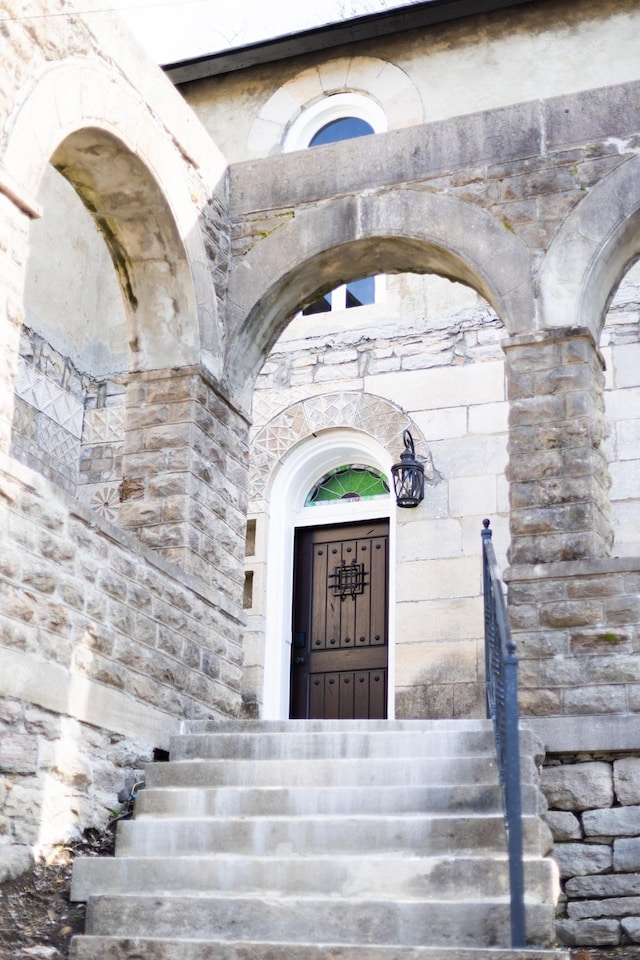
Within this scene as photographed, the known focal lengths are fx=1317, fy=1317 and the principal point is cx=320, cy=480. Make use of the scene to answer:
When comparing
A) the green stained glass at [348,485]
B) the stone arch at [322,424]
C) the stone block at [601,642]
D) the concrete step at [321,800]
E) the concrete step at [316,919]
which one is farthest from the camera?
the green stained glass at [348,485]

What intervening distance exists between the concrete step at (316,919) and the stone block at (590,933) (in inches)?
60.9

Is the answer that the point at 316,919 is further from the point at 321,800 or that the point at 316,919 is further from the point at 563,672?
the point at 563,672

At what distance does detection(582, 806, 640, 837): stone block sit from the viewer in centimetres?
622

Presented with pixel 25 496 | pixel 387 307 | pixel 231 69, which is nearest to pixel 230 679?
pixel 25 496

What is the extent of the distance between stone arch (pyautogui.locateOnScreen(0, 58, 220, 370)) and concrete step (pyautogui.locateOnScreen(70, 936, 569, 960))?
3801 millimetres

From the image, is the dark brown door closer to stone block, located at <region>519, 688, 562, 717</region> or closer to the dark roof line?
stone block, located at <region>519, 688, 562, 717</region>

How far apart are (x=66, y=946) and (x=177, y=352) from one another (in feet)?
13.1

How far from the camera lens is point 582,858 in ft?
20.5

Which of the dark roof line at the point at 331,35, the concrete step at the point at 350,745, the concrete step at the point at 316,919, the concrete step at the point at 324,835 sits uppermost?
the dark roof line at the point at 331,35

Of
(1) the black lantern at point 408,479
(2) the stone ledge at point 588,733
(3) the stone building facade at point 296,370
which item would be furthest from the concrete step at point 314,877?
(1) the black lantern at point 408,479

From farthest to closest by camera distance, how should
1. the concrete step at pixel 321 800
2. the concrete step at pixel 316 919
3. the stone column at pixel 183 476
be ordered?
1. the stone column at pixel 183 476
2. the concrete step at pixel 321 800
3. the concrete step at pixel 316 919

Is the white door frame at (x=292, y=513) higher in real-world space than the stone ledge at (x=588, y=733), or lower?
higher

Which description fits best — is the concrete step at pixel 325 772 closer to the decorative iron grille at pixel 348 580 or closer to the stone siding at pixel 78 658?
the stone siding at pixel 78 658

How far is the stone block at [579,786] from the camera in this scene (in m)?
6.36
